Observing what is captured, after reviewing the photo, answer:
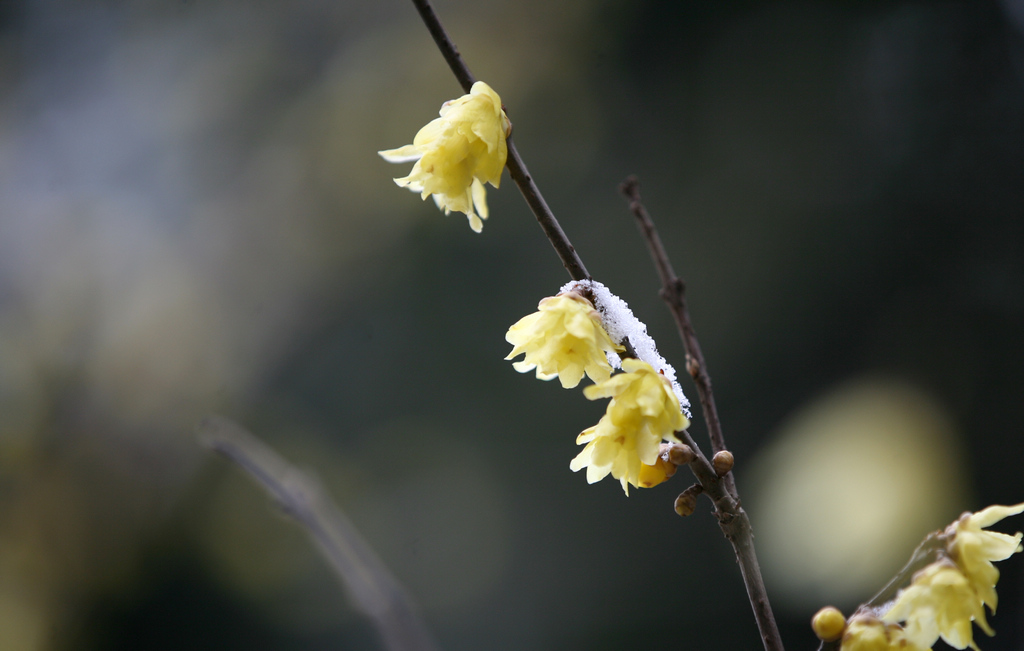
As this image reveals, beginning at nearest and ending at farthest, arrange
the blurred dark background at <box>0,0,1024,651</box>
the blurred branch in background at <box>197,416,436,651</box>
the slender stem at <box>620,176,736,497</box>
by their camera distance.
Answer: the blurred branch in background at <box>197,416,436,651</box>, the slender stem at <box>620,176,736,497</box>, the blurred dark background at <box>0,0,1024,651</box>

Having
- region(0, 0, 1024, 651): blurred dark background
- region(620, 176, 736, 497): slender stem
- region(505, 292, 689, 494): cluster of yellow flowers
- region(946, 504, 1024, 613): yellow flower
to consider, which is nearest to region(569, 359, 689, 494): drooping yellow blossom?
region(505, 292, 689, 494): cluster of yellow flowers

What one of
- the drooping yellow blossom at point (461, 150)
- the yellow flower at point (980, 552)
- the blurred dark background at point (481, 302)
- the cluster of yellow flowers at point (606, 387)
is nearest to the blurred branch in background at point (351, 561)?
the cluster of yellow flowers at point (606, 387)

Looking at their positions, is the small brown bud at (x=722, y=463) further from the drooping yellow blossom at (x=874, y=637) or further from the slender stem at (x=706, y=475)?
the drooping yellow blossom at (x=874, y=637)

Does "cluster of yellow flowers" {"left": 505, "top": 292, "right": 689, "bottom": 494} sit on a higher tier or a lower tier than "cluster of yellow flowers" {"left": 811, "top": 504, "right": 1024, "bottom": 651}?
higher

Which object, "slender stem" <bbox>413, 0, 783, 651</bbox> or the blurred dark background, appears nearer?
"slender stem" <bbox>413, 0, 783, 651</bbox>

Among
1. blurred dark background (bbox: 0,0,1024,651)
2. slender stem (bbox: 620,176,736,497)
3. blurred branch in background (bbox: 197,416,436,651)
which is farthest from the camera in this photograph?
blurred dark background (bbox: 0,0,1024,651)

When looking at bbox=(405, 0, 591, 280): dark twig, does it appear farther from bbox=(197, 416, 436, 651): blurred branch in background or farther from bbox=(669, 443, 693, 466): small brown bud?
bbox=(197, 416, 436, 651): blurred branch in background
